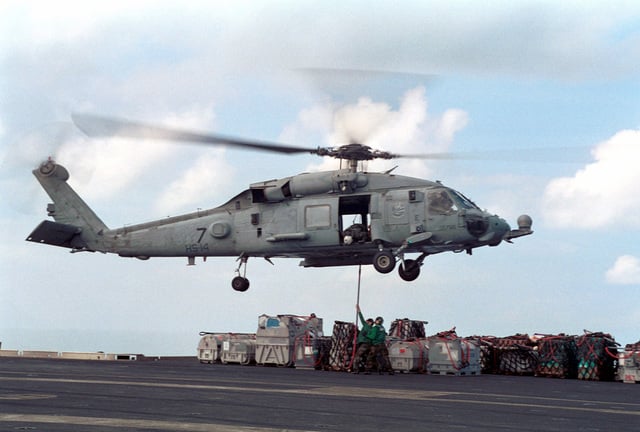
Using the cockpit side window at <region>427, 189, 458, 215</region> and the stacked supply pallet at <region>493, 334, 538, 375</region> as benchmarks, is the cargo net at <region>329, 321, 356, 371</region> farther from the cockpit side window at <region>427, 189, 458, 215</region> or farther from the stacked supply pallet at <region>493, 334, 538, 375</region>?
the stacked supply pallet at <region>493, 334, 538, 375</region>

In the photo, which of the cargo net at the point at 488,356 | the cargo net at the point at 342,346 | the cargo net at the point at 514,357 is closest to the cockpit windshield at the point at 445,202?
the cargo net at the point at 488,356

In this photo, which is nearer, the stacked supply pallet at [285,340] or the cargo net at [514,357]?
the cargo net at [514,357]

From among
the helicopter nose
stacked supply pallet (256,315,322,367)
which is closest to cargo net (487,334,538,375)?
the helicopter nose

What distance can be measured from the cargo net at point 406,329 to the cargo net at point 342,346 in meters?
5.04

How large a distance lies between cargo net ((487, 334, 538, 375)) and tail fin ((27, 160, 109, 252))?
55.2ft

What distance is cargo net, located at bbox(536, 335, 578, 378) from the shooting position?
89.1 ft

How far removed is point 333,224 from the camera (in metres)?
29.5

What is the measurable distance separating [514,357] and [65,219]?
20486 millimetres

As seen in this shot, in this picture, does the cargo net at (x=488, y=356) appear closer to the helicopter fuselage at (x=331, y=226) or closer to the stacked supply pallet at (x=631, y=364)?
the helicopter fuselage at (x=331, y=226)

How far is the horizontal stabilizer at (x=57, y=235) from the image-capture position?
112 feet

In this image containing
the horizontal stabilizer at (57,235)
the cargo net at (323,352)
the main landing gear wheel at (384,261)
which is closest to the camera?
the cargo net at (323,352)

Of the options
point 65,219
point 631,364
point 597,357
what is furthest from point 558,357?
point 65,219

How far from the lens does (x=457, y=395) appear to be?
16562 mm

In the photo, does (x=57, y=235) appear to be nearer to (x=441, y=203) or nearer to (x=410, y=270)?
(x=410, y=270)
